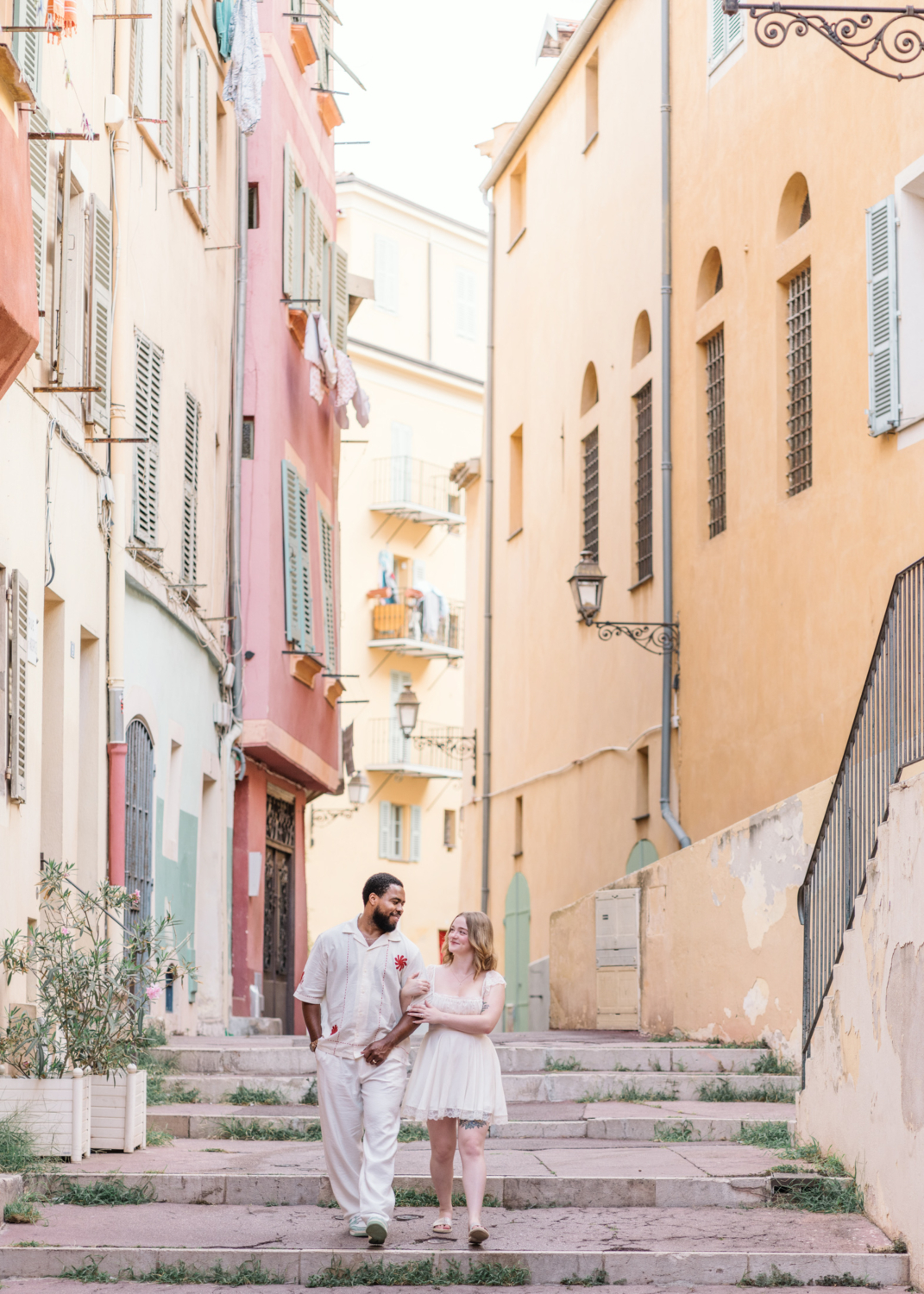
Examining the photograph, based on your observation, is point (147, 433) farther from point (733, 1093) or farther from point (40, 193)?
point (733, 1093)

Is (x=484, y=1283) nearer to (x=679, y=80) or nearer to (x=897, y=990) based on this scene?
(x=897, y=990)

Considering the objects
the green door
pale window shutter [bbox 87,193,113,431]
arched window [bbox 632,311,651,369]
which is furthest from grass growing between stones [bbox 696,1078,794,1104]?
the green door

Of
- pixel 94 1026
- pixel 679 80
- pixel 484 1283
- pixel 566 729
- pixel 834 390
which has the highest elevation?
pixel 679 80

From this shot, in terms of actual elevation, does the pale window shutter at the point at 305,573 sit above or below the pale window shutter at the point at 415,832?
above

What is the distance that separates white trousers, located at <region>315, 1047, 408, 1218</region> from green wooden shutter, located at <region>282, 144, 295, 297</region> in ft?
47.1

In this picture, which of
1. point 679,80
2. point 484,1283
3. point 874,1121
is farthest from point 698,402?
point 484,1283

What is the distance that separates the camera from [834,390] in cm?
1638

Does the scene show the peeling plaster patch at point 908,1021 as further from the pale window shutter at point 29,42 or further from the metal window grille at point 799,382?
the metal window grille at point 799,382

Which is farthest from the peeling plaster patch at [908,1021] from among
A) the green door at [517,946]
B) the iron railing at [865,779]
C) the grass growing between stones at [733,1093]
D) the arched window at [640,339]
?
the green door at [517,946]

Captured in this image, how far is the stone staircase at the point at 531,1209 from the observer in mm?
7652

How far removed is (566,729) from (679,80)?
812 cm

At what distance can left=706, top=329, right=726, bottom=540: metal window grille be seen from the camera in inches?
768

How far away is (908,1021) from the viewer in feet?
26.6

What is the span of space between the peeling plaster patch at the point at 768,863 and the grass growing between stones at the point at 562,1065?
1742 mm
